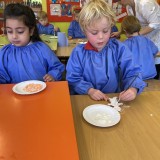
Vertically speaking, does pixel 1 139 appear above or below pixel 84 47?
below

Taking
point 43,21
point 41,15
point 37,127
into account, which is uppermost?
point 41,15

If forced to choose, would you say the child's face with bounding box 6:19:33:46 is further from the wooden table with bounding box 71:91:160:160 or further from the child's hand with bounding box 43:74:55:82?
the wooden table with bounding box 71:91:160:160

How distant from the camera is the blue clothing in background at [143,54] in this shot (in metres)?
2.17

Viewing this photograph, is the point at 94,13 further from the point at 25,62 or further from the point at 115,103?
the point at 25,62

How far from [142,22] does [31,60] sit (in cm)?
187

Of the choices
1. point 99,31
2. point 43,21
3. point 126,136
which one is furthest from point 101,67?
point 43,21

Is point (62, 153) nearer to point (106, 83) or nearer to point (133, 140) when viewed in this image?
point (133, 140)

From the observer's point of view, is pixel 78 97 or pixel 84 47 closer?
pixel 78 97

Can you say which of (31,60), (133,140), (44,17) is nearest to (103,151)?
(133,140)

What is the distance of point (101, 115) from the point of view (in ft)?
2.91

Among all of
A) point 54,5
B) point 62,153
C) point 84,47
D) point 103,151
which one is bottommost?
point 103,151

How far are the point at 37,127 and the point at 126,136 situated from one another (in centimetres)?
Result: 34

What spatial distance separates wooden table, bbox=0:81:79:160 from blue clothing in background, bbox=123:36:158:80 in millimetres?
1487

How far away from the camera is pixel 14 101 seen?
815mm
